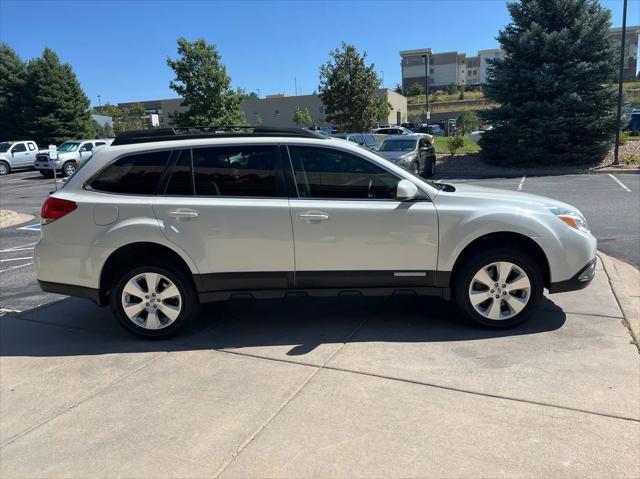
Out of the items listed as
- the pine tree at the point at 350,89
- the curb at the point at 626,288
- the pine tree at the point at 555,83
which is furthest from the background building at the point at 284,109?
the curb at the point at 626,288

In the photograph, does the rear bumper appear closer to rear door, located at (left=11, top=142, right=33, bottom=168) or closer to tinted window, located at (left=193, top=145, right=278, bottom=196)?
tinted window, located at (left=193, top=145, right=278, bottom=196)

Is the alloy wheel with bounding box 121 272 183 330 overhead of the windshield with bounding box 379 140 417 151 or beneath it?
beneath

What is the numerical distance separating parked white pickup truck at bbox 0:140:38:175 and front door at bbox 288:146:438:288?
102 feet

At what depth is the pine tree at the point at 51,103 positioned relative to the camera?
36.2m

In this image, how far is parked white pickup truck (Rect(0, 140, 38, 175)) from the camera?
2988cm

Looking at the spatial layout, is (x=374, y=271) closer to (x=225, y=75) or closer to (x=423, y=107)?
(x=225, y=75)

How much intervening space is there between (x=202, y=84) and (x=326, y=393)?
27.9 metres

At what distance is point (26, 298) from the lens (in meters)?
6.15

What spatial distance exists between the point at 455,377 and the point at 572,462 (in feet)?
3.42

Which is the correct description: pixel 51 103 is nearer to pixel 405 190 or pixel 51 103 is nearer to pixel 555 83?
pixel 555 83

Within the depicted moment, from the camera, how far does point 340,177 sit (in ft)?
14.7

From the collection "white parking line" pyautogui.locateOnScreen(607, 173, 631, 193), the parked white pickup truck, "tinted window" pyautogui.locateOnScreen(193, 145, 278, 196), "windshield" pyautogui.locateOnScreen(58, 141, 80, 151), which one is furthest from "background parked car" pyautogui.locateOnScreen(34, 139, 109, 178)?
"tinted window" pyautogui.locateOnScreen(193, 145, 278, 196)

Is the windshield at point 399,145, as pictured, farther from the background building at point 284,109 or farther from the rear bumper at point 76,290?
the background building at point 284,109

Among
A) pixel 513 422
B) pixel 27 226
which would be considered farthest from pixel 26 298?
pixel 27 226
